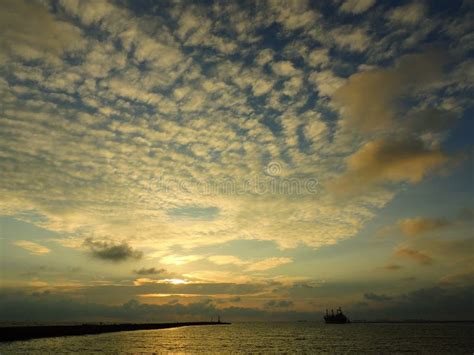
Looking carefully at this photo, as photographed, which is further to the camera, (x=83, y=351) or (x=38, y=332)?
(x=38, y=332)

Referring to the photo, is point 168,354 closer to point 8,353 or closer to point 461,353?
point 8,353

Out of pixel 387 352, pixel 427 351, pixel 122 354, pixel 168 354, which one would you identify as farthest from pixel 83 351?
pixel 427 351

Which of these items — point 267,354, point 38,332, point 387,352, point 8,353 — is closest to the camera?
point 8,353

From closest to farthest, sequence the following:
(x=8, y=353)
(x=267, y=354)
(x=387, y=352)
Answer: (x=8, y=353) → (x=267, y=354) → (x=387, y=352)

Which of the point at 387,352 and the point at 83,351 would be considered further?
the point at 387,352

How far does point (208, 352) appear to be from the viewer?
72.3m

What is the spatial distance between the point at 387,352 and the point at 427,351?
9.75m

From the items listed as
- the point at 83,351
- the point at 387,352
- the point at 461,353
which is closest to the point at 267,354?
the point at 387,352

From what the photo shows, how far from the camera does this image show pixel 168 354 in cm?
6725

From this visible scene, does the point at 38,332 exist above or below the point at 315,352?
above

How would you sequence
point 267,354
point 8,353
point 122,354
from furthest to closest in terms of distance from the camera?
point 267,354 < point 122,354 < point 8,353

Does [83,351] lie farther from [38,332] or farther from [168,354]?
[38,332]

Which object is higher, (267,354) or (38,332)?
(38,332)

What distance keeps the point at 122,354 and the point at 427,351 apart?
5972cm
